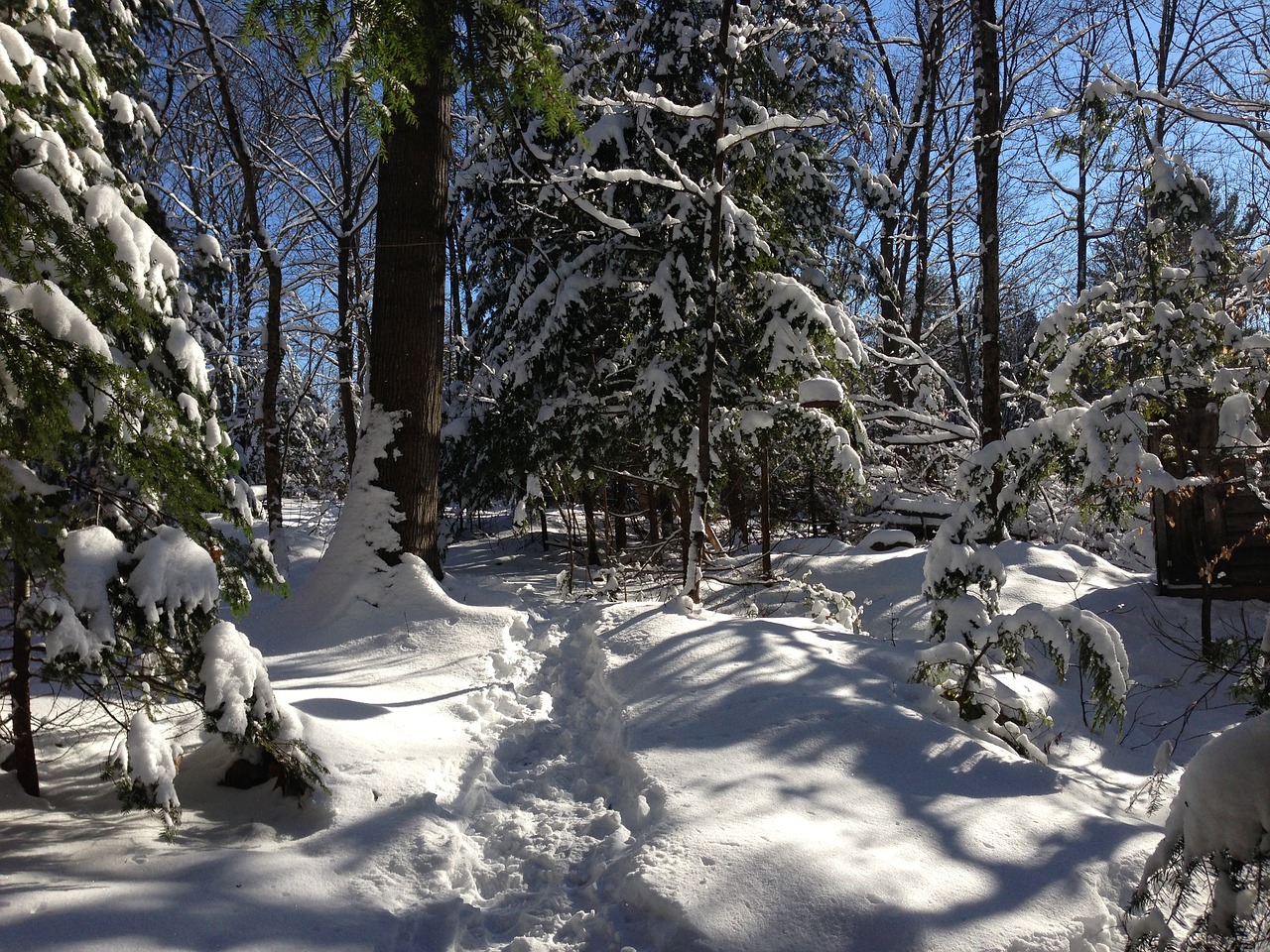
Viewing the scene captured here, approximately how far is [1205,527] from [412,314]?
7979 millimetres

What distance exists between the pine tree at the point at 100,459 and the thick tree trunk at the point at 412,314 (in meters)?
3.10

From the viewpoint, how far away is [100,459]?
273 cm

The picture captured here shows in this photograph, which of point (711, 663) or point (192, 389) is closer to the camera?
point (192, 389)

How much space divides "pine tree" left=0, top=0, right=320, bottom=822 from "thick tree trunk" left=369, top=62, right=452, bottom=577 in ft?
10.2

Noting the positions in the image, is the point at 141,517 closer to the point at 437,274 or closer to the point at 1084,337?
the point at 437,274

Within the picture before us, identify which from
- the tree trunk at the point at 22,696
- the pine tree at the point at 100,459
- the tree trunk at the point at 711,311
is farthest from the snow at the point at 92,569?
the tree trunk at the point at 711,311

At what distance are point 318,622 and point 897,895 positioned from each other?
4.83 meters

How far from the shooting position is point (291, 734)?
283cm

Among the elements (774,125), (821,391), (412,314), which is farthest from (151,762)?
(821,391)

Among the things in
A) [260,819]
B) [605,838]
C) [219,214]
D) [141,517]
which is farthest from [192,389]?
[219,214]

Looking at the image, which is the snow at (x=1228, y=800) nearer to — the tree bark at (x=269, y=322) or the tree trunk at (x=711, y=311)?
the tree trunk at (x=711, y=311)

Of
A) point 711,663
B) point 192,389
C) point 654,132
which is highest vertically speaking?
point 654,132

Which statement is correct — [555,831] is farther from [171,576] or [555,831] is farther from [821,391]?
[821,391]

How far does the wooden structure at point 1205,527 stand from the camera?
7152 millimetres
